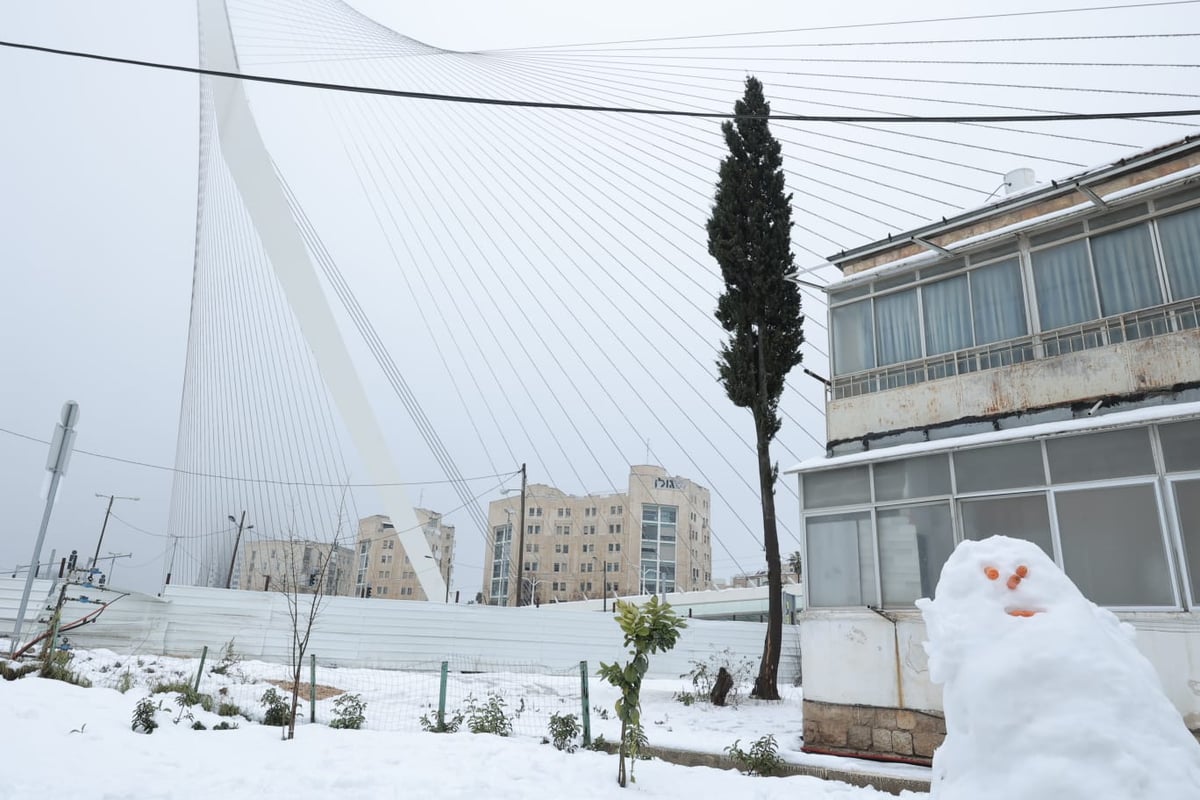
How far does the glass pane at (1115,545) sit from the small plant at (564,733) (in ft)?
22.1

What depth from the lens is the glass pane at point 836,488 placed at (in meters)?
12.4

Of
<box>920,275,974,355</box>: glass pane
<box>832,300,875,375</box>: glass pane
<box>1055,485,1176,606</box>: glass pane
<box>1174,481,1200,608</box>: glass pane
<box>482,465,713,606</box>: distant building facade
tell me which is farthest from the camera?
<box>482,465,713,606</box>: distant building facade

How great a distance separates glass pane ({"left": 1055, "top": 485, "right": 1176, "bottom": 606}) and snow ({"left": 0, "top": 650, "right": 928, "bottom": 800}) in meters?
3.24

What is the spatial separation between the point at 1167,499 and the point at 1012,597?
7.00 meters

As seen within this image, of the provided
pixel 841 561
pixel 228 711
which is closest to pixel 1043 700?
pixel 841 561

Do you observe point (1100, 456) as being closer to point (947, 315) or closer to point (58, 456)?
point (947, 315)

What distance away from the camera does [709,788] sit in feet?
29.1

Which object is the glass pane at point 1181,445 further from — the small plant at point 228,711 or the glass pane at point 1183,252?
the small plant at point 228,711

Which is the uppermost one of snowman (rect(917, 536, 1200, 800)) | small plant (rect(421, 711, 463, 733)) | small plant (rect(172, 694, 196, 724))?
snowman (rect(917, 536, 1200, 800))

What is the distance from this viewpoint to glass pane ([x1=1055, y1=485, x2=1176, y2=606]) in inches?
367

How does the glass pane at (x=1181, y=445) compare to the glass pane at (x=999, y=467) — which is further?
the glass pane at (x=999, y=467)

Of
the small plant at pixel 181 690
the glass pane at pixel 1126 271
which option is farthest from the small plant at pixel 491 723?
the glass pane at pixel 1126 271

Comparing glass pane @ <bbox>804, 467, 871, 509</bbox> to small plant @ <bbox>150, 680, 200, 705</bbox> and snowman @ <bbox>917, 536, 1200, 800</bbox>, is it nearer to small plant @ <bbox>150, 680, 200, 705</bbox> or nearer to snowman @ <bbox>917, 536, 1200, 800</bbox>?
snowman @ <bbox>917, 536, 1200, 800</bbox>

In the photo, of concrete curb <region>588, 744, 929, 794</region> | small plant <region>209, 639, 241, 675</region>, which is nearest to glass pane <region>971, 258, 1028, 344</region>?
concrete curb <region>588, 744, 929, 794</region>
